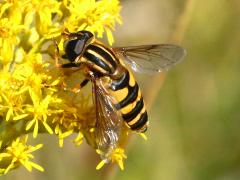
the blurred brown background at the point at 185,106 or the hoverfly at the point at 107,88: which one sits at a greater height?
the hoverfly at the point at 107,88

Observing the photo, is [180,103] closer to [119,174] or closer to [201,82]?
[201,82]

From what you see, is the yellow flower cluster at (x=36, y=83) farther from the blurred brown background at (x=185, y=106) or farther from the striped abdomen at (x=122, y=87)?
the blurred brown background at (x=185, y=106)

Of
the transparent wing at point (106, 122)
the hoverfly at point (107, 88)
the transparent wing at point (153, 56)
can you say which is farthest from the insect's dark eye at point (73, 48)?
the transparent wing at point (153, 56)

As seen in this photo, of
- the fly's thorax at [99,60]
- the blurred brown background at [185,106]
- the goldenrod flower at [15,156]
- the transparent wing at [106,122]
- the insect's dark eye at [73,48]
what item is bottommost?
the blurred brown background at [185,106]

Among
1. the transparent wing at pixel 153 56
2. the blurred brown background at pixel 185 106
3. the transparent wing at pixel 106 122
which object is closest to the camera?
the transparent wing at pixel 106 122

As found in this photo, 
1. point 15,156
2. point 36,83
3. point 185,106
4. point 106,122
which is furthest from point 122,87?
point 185,106
